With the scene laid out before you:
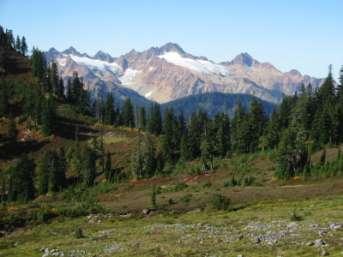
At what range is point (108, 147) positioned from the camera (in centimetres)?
17000

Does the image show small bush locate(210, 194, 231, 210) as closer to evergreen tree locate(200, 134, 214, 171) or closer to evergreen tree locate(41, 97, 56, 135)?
evergreen tree locate(200, 134, 214, 171)

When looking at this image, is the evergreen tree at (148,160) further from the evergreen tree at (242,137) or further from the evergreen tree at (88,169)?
the evergreen tree at (242,137)

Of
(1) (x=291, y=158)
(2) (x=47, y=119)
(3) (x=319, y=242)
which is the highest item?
(2) (x=47, y=119)

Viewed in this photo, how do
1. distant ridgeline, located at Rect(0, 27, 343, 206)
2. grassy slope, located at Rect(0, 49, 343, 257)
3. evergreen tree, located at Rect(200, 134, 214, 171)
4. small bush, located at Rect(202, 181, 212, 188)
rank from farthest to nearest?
evergreen tree, located at Rect(200, 134, 214, 171), distant ridgeline, located at Rect(0, 27, 343, 206), small bush, located at Rect(202, 181, 212, 188), grassy slope, located at Rect(0, 49, 343, 257)

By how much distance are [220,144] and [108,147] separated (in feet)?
130

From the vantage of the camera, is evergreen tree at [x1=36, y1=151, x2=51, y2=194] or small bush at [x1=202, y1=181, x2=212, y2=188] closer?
small bush at [x1=202, y1=181, x2=212, y2=188]

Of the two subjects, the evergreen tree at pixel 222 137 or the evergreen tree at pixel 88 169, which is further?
the evergreen tree at pixel 222 137

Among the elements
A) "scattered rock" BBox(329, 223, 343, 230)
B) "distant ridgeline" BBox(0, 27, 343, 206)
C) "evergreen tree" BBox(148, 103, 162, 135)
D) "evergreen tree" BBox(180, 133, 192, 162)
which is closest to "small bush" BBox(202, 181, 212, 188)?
"distant ridgeline" BBox(0, 27, 343, 206)

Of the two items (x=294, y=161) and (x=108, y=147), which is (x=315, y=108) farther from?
(x=108, y=147)

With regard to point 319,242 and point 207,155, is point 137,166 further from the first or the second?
point 319,242

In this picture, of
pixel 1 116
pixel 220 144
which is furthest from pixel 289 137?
pixel 1 116

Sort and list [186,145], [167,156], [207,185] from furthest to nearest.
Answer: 1. [186,145]
2. [167,156]
3. [207,185]

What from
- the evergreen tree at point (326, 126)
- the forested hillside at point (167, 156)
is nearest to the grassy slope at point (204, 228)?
the forested hillside at point (167, 156)

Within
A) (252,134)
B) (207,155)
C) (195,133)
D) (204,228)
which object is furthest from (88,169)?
(204,228)
